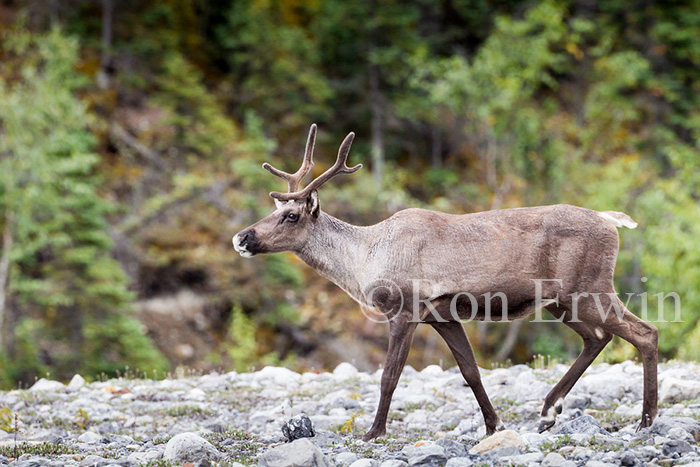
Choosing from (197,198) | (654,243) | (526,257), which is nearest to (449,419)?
(526,257)

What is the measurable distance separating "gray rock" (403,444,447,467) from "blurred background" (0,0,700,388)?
1299 centimetres

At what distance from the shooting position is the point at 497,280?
24.3 ft

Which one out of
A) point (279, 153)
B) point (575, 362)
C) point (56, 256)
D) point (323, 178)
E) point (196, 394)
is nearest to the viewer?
point (575, 362)

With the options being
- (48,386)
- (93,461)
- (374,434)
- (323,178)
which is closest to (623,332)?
(374,434)

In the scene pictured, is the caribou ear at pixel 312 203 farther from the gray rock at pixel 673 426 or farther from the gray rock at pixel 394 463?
the gray rock at pixel 673 426

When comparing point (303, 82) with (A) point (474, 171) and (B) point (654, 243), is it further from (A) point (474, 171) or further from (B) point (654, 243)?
(B) point (654, 243)

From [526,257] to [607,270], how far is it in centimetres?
84

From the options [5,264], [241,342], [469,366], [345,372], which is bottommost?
[469,366]

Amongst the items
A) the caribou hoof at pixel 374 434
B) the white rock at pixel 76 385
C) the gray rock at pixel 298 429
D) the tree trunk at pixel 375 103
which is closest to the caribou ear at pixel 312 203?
the gray rock at pixel 298 429

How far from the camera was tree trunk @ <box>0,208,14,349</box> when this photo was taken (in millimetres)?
20250

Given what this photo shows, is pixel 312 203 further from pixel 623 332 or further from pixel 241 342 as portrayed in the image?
pixel 241 342

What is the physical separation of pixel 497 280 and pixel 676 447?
226 centimetres

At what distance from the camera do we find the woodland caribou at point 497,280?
7.45 meters

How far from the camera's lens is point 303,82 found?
2992cm
